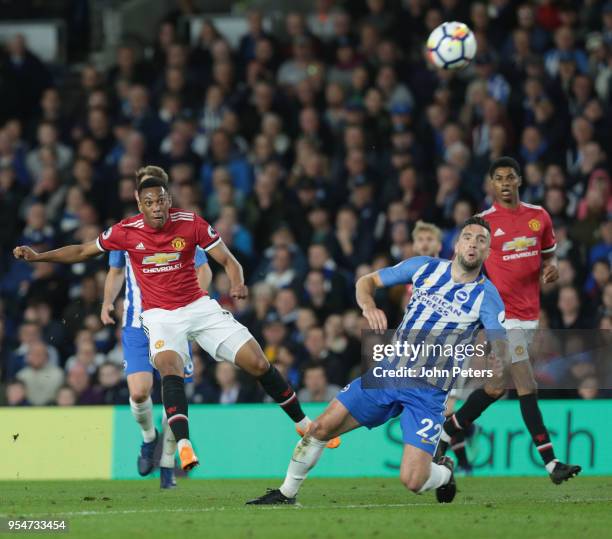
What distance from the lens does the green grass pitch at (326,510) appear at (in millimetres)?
7242

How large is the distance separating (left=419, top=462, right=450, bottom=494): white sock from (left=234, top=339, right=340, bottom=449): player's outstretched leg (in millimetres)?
1021

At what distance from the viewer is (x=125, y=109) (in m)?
17.5

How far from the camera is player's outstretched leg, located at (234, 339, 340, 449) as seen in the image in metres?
9.68

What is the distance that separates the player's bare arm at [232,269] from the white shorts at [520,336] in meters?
1.89

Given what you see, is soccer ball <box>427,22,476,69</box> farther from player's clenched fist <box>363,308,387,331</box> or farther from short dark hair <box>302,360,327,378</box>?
player's clenched fist <box>363,308,387,331</box>

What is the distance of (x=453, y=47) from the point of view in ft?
43.8

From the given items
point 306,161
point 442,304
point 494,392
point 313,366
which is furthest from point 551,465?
point 306,161

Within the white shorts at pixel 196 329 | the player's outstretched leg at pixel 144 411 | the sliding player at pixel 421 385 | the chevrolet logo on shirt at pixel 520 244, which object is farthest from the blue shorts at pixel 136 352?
the chevrolet logo on shirt at pixel 520 244

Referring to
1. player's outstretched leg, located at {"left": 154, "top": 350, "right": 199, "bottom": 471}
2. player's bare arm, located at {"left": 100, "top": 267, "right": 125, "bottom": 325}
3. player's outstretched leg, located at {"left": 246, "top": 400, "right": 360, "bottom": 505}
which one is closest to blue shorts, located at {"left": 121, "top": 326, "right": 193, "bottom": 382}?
player's bare arm, located at {"left": 100, "top": 267, "right": 125, "bottom": 325}

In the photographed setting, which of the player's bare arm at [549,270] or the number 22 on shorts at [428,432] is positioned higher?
the player's bare arm at [549,270]

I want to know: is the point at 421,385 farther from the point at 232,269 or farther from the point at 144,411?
the point at 144,411

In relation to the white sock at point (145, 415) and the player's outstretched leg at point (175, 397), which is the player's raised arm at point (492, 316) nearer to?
the player's outstretched leg at point (175, 397)

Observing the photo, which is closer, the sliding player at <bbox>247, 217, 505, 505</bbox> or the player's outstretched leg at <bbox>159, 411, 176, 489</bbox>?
the sliding player at <bbox>247, 217, 505, 505</bbox>

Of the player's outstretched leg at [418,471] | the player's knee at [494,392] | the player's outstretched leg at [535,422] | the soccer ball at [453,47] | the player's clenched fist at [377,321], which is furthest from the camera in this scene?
the soccer ball at [453,47]
